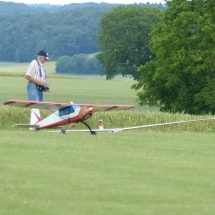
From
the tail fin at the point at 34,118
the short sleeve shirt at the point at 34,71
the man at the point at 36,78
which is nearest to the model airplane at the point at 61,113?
the tail fin at the point at 34,118

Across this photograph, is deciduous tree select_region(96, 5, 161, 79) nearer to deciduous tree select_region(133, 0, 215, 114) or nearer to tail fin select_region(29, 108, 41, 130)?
deciduous tree select_region(133, 0, 215, 114)

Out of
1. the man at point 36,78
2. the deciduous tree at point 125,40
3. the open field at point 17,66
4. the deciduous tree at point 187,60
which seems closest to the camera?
the man at point 36,78

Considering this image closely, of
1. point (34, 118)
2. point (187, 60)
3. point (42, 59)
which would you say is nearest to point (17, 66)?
point (187, 60)

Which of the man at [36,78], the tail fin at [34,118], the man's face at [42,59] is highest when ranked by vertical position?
the man's face at [42,59]

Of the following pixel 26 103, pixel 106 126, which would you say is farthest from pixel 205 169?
pixel 106 126

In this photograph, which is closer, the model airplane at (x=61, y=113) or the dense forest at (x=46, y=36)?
the model airplane at (x=61, y=113)

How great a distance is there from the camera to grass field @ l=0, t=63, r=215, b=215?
25.8 ft

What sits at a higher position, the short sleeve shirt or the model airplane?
the short sleeve shirt

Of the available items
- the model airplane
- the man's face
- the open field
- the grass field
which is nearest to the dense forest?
the open field

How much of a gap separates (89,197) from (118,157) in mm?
3847

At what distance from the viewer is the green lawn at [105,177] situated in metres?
7.83

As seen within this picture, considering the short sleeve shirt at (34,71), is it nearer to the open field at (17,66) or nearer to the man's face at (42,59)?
the man's face at (42,59)

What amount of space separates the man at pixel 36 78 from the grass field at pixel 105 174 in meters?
1.95

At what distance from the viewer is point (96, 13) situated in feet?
611
